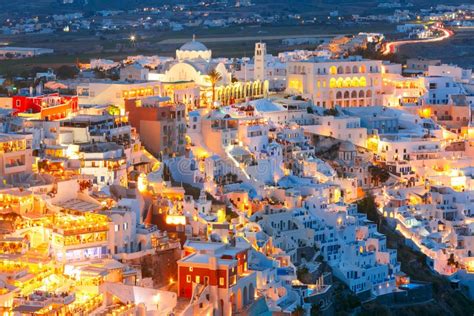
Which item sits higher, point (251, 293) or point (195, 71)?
point (195, 71)

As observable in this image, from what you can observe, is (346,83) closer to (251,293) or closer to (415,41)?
(251,293)

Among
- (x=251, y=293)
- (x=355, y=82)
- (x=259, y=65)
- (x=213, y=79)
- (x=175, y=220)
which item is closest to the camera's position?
(x=251, y=293)

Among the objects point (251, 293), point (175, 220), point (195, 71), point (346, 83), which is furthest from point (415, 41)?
point (251, 293)

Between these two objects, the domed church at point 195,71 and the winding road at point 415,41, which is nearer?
the domed church at point 195,71

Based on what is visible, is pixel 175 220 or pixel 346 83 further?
pixel 346 83

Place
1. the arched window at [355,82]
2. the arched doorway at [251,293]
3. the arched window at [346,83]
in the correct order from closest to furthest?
the arched doorway at [251,293], the arched window at [346,83], the arched window at [355,82]

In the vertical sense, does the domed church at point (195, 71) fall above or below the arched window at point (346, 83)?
above

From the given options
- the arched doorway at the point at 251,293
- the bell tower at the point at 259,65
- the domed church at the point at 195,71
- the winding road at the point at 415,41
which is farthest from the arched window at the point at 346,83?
the arched doorway at the point at 251,293

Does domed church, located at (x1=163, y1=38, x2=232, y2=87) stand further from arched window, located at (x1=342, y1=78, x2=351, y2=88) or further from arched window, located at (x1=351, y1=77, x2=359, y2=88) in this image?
arched window, located at (x1=351, y1=77, x2=359, y2=88)

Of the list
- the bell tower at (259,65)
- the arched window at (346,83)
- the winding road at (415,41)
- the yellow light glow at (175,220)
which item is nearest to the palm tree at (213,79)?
the bell tower at (259,65)

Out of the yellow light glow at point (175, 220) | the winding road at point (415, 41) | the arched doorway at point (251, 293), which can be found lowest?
the winding road at point (415, 41)

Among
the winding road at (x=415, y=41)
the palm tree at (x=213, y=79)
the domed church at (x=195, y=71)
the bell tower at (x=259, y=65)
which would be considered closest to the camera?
the palm tree at (x=213, y=79)

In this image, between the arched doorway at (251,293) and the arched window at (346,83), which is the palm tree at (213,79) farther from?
the arched doorway at (251,293)

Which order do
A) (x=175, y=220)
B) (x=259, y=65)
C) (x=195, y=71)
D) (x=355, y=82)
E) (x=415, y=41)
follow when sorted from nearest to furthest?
(x=175, y=220)
(x=195, y=71)
(x=355, y=82)
(x=259, y=65)
(x=415, y=41)
